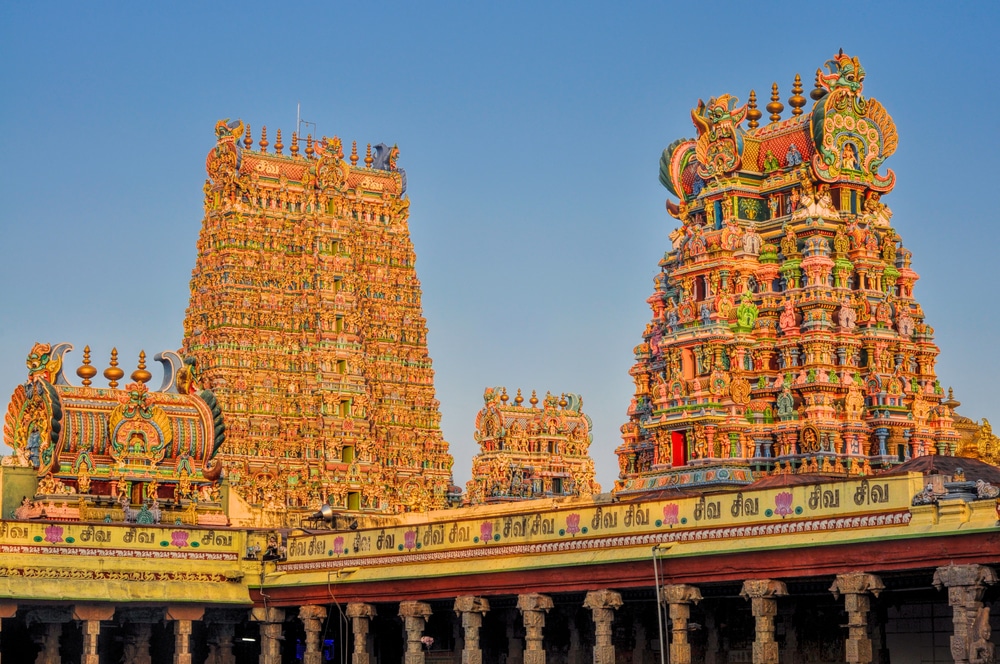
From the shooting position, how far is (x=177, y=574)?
181 ft

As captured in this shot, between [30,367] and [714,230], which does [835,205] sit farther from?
[30,367]

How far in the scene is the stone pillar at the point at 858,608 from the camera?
123 ft

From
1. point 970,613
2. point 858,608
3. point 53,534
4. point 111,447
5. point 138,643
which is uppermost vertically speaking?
point 111,447

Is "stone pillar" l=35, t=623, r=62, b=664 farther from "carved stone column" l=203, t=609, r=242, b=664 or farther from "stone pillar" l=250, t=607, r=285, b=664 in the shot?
"stone pillar" l=250, t=607, r=285, b=664

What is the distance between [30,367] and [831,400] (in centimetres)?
2643

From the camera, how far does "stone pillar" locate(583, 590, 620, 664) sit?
44.1 m

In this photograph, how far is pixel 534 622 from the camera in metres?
46.5

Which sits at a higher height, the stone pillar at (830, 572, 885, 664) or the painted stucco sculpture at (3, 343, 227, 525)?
the painted stucco sculpture at (3, 343, 227, 525)

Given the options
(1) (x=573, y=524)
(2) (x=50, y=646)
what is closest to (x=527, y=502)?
(2) (x=50, y=646)

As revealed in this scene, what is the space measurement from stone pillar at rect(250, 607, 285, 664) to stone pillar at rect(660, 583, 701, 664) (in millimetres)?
17007

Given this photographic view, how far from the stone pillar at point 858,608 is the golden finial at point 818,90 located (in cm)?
3079

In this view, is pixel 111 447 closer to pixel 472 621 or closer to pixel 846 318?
pixel 472 621

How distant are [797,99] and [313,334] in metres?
27.0

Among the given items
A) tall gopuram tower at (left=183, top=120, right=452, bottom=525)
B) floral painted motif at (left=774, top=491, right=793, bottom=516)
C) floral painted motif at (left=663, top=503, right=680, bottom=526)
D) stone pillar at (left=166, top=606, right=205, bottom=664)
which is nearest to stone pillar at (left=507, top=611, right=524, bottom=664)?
stone pillar at (left=166, top=606, right=205, bottom=664)
